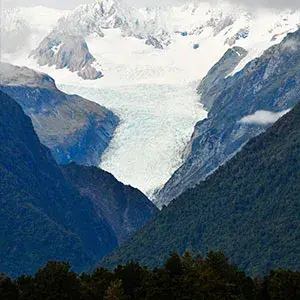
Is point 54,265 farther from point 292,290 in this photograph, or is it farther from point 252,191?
point 252,191

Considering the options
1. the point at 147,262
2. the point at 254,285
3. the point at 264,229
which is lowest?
the point at 147,262

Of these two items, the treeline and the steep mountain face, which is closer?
the treeline

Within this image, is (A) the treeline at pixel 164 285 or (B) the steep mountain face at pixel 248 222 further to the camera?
(B) the steep mountain face at pixel 248 222

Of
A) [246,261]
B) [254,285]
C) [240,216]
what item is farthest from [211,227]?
A: [254,285]

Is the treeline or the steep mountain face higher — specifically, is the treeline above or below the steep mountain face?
above
